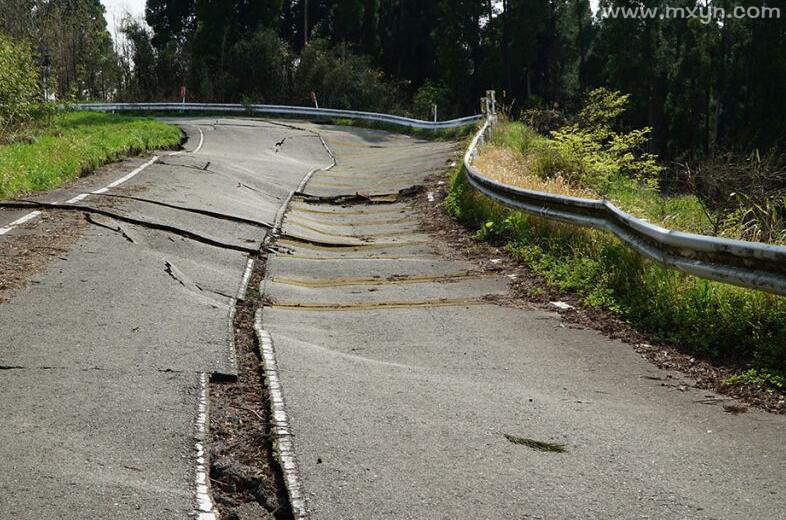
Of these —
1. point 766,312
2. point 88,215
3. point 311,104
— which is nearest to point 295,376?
point 766,312

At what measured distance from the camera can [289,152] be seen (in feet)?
78.7

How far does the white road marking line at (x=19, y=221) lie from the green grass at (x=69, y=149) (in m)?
1.78

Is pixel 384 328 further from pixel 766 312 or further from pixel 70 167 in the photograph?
pixel 70 167

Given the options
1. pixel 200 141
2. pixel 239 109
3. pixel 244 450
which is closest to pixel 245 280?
pixel 244 450

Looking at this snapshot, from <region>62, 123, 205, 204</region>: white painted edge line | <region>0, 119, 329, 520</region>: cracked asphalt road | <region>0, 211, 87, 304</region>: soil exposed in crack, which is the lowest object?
<region>0, 119, 329, 520</region>: cracked asphalt road

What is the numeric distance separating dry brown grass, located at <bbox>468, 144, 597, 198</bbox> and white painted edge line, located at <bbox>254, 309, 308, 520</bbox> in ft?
23.0

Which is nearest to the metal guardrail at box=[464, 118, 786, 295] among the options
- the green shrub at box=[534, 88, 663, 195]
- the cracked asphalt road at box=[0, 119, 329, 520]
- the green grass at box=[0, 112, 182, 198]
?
the cracked asphalt road at box=[0, 119, 329, 520]

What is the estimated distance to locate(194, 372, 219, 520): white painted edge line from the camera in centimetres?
357

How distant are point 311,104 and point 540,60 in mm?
19115

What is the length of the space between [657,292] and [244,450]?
166 inches

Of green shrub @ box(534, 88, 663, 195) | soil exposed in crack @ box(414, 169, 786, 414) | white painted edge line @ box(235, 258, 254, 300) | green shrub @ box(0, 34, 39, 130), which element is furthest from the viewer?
green shrub @ box(0, 34, 39, 130)

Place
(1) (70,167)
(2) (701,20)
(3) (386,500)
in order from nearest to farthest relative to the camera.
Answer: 1. (3) (386,500)
2. (1) (70,167)
3. (2) (701,20)

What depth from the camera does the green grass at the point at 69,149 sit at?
501 inches

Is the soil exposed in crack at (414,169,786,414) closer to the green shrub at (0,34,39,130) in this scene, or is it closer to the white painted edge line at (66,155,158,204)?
the white painted edge line at (66,155,158,204)
